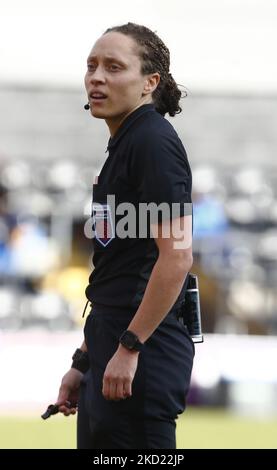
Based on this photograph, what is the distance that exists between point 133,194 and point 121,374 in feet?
1.54

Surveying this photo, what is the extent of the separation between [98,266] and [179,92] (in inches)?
21.6

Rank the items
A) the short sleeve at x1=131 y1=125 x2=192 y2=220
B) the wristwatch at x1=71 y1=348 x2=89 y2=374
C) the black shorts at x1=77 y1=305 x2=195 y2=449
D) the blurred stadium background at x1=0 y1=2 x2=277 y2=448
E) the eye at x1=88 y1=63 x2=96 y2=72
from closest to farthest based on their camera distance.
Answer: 1. the short sleeve at x1=131 y1=125 x2=192 y2=220
2. the black shorts at x1=77 y1=305 x2=195 y2=449
3. the eye at x1=88 y1=63 x2=96 y2=72
4. the wristwatch at x1=71 y1=348 x2=89 y2=374
5. the blurred stadium background at x1=0 y1=2 x2=277 y2=448

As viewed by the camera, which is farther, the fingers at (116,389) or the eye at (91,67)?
the eye at (91,67)

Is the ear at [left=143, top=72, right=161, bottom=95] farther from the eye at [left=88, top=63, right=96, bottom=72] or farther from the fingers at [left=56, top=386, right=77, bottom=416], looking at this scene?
the fingers at [left=56, top=386, right=77, bottom=416]

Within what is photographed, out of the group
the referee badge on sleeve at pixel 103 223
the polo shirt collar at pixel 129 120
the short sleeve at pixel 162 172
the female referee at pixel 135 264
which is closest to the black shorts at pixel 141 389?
the female referee at pixel 135 264

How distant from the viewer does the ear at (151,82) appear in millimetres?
3277

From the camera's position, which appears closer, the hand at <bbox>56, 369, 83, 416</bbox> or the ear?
the ear

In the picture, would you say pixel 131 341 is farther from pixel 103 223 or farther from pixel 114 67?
pixel 114 67

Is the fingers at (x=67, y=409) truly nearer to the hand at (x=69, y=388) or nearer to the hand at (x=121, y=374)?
the hand at (x=69, y=388)

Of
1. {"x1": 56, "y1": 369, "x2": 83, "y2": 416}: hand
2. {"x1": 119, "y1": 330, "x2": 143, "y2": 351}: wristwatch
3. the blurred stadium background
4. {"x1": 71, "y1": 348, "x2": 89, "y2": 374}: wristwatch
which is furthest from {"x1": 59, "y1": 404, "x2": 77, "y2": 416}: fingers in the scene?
the blurred stadium background

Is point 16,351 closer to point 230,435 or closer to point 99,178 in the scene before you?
point 230,435

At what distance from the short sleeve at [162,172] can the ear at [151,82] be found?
0.65 ft

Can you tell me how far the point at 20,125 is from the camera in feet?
38.1

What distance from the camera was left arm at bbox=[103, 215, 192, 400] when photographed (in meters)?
3.06
